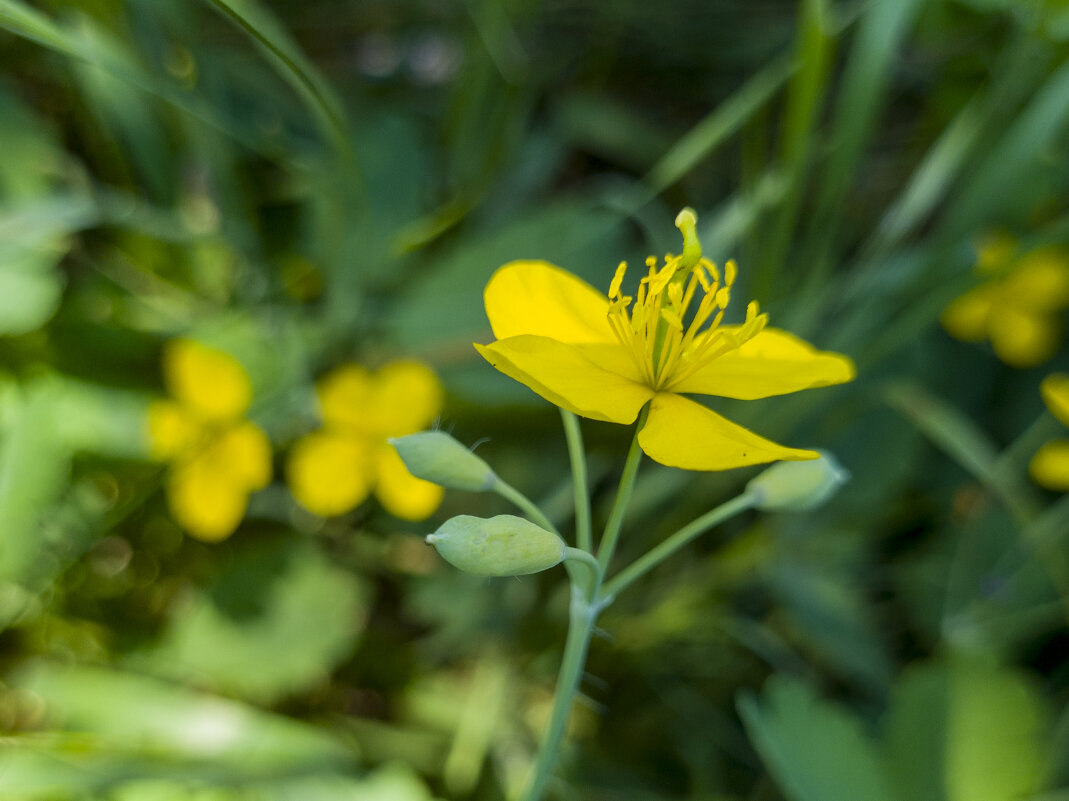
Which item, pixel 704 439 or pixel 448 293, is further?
pixel 448 293

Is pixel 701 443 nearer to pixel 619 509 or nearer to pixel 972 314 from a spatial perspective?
pixel 619 509

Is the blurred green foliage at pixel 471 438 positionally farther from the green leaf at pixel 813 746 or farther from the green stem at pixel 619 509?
the green stem at pixel 619 509

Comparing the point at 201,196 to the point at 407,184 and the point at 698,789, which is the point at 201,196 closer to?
the point at 407,184

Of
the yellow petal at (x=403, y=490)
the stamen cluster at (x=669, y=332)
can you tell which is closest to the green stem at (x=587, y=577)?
the stamen cluster at (x=669, y=332)

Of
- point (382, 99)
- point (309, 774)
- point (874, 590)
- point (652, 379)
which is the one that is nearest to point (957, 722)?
point (874, 590)

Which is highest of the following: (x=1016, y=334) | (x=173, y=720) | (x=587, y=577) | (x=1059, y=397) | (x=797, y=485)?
(x=1016, y=334)

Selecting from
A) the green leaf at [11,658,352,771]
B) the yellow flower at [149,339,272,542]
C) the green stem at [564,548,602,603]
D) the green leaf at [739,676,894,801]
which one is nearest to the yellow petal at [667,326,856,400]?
the green stem at [564,548,602,603]

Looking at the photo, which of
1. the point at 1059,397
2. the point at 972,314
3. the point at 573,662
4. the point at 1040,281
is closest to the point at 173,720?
the point at 573,662
